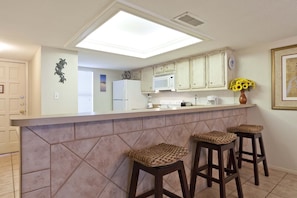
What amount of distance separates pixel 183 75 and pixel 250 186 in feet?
7.91

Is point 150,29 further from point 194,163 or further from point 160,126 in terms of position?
point 194,163

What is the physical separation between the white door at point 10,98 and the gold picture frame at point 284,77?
5.23 m

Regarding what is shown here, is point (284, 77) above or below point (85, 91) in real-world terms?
above

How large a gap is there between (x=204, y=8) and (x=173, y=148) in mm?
1437

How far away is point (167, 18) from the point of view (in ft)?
6.70

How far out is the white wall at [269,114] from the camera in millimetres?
2820

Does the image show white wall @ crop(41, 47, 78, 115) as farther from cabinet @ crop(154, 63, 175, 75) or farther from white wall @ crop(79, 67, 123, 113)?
cabinet @ crop(154, 63, 175, 75)

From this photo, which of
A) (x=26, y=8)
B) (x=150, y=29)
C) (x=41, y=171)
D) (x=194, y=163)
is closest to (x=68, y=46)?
(x=26, y=8)

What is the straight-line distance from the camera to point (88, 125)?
1319 millimetres

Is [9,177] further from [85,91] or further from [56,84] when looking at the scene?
[85,91]

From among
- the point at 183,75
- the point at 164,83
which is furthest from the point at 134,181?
the point at 164,83

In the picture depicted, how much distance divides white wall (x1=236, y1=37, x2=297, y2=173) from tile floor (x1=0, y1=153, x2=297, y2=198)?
27 centimetres

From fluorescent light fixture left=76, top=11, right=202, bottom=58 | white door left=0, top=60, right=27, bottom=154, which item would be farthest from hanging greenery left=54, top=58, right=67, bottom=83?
white door left=0, top=60, right=27, bottom=154

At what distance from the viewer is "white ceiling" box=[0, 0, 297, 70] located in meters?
1.76
